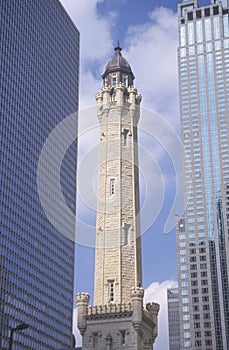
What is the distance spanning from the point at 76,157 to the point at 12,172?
46.9 metres

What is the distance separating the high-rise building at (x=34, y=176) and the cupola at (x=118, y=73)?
70038 mm

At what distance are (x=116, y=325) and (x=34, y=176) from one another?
101 m

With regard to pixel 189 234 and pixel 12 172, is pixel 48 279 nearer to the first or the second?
pixel 12 172

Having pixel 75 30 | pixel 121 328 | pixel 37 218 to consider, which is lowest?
pixel 121 328

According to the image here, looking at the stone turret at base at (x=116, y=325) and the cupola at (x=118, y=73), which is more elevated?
the cupola at (x=118, y=73)

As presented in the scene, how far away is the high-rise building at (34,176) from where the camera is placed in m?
136

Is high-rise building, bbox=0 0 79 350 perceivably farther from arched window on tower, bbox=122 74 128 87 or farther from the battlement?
the battlement

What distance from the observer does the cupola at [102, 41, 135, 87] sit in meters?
69.8

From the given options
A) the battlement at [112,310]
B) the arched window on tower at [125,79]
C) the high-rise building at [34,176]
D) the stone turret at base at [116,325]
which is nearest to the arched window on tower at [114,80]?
the arched window on tower at [125,79]

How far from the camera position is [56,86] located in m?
177

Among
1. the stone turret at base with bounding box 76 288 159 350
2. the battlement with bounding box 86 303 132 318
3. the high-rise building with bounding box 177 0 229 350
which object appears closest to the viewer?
the stone turret at base with bounding box 76 288 159 350

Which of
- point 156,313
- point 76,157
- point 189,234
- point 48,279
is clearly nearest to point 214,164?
point 189,234

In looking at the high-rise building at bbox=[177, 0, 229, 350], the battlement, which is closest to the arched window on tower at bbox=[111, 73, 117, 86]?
the battlement

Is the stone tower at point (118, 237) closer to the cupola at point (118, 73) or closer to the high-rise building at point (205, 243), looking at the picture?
the cupola at point (118, 73)
